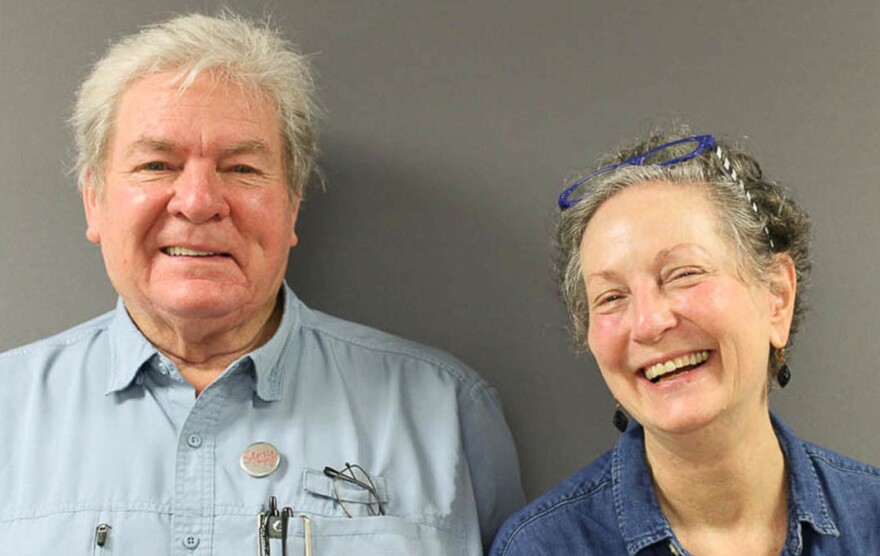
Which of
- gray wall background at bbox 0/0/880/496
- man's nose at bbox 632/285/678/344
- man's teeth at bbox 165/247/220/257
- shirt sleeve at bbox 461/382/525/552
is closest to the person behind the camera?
man's nose at bbox 632/285/678/344

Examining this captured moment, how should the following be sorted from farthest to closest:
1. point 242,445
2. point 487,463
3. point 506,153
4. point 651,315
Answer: point 506,153, point 487,463, point 242,445, point 651,315

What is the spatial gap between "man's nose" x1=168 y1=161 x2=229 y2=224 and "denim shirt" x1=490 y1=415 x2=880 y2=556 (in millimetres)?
762

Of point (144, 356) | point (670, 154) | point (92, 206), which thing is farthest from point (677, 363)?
point (92, 206)

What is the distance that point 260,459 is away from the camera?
1.76m

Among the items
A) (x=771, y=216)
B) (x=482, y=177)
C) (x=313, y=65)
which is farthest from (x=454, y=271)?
(x=771, y=216)

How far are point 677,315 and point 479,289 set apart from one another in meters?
0.66

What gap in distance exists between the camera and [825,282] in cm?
211

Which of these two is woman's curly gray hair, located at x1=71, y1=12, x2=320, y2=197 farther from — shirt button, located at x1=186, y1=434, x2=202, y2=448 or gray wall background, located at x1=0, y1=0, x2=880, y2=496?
shirt button, located at x1=186, y1=434, x2=202, y2=448

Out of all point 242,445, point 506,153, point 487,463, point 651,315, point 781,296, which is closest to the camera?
point 651,315

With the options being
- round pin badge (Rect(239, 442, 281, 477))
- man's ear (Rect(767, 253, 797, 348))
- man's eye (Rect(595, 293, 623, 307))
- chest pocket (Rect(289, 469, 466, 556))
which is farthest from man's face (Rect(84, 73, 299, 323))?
man's ear (Rect(767, 253, 797, 348))

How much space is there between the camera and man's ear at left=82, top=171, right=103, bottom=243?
1835 millimetres

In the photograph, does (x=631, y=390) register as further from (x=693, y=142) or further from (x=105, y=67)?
(x=105, y=67)

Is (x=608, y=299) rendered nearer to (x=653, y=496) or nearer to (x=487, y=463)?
(x=653, y=496)

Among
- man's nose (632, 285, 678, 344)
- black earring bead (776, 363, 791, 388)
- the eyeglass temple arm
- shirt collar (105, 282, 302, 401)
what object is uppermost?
shirt collar (105, 282, 302, 401)
